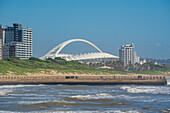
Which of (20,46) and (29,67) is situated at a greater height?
(20,46)

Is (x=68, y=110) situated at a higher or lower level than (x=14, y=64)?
lower

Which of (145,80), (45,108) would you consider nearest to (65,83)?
(145,80)

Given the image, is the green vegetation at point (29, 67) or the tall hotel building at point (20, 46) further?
the tall hotel building at point (20, 46)

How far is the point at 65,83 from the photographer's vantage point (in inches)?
3265

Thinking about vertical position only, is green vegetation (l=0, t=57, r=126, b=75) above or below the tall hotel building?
below

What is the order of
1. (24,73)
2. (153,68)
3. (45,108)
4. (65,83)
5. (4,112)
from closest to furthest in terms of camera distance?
(4,112) → (45,108) → (65,83) → (24,73) → (153,68)

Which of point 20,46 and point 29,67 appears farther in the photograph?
point 20,46

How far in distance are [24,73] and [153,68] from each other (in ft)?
361

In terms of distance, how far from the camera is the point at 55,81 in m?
83.6

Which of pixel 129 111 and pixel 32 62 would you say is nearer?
pixel 129 111

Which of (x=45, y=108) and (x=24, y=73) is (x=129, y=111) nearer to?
(x=45, y=108)

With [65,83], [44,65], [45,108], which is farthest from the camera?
[44,65]

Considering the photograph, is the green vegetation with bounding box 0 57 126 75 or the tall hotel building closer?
the green vegetation with bounding box 0 57 126 75

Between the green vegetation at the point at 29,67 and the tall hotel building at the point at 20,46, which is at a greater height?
the tall hotel building at the point at 20,46
